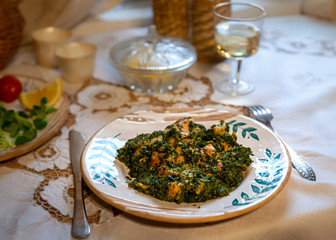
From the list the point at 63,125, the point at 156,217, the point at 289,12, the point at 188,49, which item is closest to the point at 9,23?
the point at 63,125

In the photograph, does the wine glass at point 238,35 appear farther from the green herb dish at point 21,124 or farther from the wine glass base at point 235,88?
the green herb dish at point 21,124

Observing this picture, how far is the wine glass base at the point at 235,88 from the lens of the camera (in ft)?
4.11

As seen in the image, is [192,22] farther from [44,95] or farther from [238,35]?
[44,95]

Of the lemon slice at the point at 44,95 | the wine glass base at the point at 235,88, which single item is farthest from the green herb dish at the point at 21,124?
the wine glass base at the point at 235,88

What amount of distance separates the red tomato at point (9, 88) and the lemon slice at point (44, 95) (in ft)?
0.13

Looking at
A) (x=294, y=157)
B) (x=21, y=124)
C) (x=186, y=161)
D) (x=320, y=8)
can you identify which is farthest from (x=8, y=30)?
(x=320, y=8)

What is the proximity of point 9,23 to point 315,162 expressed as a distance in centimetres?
116

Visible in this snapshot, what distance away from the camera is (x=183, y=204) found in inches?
27.9

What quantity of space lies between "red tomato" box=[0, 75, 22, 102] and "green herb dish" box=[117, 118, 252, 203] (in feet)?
1.81

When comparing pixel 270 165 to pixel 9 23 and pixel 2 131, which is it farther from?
pixel 9 23

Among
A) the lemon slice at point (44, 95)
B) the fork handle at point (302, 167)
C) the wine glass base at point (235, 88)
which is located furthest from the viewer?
the wine glass base at point (235, 88)

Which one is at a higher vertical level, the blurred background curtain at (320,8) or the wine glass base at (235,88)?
the blurred background curtain at (320,8)

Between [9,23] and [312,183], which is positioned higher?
[9,23]

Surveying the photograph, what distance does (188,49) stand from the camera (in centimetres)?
127
